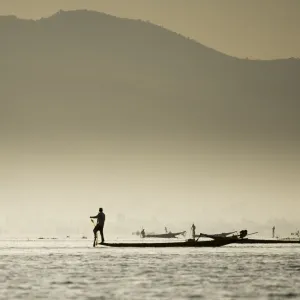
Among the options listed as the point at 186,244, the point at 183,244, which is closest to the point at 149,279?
the point at 186,244

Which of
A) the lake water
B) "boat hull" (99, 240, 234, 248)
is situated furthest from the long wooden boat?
the lake water

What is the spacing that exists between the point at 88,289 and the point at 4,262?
946 inches

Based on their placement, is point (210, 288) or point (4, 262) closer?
point (210, 288)

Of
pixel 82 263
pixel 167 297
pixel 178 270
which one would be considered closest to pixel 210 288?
pixel 167 297

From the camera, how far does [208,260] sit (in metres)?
69.7

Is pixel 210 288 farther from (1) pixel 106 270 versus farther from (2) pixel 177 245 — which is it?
(2) pixel 177 245

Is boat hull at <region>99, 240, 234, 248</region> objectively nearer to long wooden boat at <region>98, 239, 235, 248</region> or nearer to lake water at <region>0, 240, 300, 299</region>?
long wooden boat at <region>98, 239, 235, 248</region>

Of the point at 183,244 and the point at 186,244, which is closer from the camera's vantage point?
the point at 186,244

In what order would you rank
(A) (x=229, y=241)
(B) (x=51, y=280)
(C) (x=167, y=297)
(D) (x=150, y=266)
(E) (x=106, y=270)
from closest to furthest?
(C) (x=167, y=297)
(B) (x=51, y=280)
(E) (x=106, y=270)
(D) (x=150, y=266)
(A) (x=229, y=241)

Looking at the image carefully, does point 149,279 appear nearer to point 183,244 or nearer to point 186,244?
point 186,244

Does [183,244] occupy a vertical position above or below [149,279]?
above

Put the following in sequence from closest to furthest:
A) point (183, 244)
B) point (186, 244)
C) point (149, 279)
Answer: point (149, 279), point (186, 244), point (183, 244)

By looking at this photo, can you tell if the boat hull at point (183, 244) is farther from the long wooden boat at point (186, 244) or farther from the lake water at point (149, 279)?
the lake water at point (149, 279)

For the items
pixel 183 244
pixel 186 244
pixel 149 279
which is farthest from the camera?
pixel 183 244
